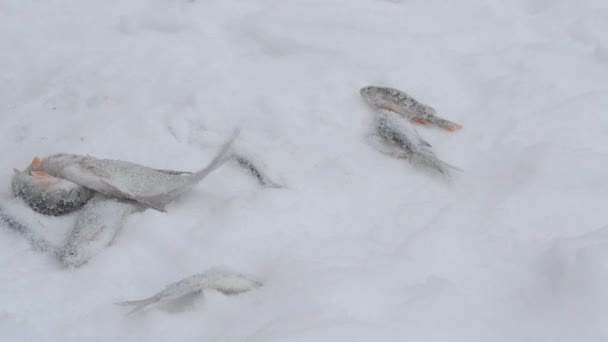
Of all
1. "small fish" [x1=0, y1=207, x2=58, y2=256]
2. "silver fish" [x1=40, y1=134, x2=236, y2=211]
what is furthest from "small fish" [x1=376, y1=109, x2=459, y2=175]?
"small fish" [x1=0, y1=207, x2=58, y2=256]

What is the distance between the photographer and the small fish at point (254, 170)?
3176 millimetres

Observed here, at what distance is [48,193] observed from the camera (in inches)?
116

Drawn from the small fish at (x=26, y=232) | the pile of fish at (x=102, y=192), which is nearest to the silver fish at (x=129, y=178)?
the pile of fish at (x=102, y=192)

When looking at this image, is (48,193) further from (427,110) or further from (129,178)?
(427,110)

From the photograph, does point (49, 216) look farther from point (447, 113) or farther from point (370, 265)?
point (447, 113)

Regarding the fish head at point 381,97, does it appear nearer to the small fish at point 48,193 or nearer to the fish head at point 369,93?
the fish head at point 369,93

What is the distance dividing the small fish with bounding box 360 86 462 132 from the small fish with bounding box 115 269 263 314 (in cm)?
164

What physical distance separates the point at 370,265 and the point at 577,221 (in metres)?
1.03

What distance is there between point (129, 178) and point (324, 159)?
1.10 m

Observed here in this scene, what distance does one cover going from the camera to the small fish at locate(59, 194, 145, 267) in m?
2.71

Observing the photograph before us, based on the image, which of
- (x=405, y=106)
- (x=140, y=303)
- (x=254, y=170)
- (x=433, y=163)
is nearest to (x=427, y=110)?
(x=405, y=106)

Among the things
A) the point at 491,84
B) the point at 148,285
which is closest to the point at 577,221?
the point at 491,84

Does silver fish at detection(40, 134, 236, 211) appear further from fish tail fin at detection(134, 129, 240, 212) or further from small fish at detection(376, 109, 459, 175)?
small fish at detection(376, 109, 459, 175)

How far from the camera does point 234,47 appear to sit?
423cm
